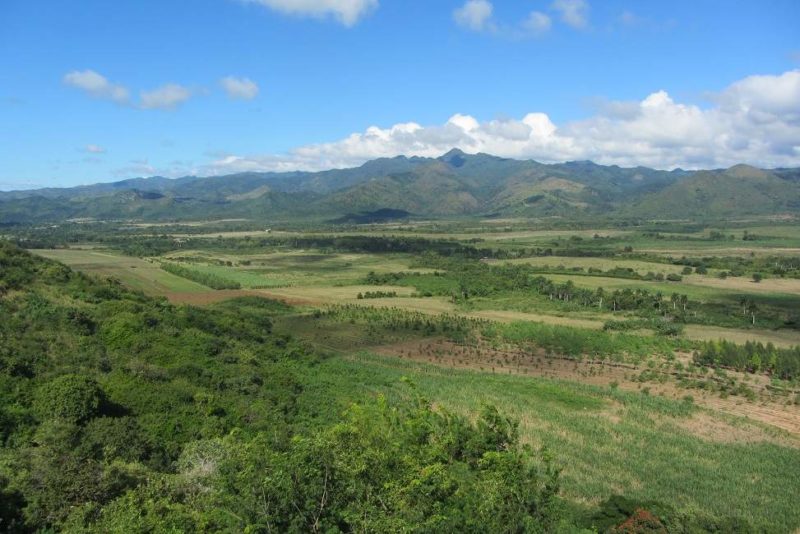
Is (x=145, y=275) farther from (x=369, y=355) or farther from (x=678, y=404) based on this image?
(x=678, y=404)

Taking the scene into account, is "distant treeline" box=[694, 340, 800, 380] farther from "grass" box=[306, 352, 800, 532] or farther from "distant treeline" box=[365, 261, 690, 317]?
"distant treeline" box=[365, 261, 690, 317]

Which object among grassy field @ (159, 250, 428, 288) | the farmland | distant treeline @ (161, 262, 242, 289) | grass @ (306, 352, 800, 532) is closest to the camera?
grass @ (306, 352, 800, 532)

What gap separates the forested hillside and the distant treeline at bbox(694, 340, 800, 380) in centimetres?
3857

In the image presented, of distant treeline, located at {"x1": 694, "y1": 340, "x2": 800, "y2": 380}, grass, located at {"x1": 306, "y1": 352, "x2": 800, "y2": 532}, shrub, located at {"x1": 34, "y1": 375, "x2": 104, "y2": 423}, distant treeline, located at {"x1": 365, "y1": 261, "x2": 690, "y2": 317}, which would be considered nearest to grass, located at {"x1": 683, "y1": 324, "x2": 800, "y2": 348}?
distant treeline, located at {"x1": 694, "y1": 340, "x2": 800, "y2": 380}

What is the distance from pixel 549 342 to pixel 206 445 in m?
51.7

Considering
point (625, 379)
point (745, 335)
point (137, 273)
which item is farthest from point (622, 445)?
point (137, 273)

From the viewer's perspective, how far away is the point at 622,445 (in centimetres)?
3688

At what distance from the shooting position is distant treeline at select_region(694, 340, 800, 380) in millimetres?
56312

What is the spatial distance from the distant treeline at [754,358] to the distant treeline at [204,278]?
77028mm

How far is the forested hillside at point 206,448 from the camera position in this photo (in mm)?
16328

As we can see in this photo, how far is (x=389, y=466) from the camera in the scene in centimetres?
1875

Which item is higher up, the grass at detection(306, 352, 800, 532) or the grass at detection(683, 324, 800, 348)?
the grass at detection(306, 352, 800, 532)

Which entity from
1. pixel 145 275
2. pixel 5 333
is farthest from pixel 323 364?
pixel 145 275

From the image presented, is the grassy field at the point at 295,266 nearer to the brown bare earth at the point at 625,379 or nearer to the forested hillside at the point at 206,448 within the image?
the brown bare earth at the point at 625,379
